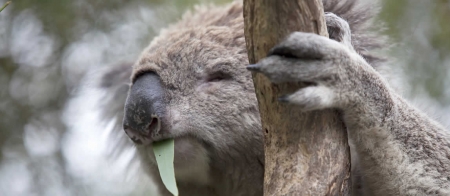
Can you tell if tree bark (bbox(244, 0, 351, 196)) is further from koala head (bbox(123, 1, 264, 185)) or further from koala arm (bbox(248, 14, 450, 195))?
koala head (bbox(123, 1, 264, 185))

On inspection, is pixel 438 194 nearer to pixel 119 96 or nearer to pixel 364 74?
pixel 364 74

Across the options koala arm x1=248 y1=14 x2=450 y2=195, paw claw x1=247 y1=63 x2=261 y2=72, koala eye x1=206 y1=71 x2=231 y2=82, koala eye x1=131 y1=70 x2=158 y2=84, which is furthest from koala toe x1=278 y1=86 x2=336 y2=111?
koala eye x1=131 y1=70 x2=158 y2=84

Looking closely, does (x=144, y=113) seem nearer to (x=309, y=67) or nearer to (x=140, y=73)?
(x=140, y=73)

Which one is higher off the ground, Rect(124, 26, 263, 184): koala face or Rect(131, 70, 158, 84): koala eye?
Rect(131, 70, 158, 84): koala eye

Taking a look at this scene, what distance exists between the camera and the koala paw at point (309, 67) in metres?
1.71

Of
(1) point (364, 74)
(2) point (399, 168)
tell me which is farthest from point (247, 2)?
(2) point (399, 168)

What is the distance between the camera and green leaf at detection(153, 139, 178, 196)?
2.28 metres

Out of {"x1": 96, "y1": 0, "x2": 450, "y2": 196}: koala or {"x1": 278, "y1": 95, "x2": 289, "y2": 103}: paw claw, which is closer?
{"x1": 278, "y1": 95, "x2": 289, "y2": 103}: paw claw

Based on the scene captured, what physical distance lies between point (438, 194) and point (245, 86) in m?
0.95

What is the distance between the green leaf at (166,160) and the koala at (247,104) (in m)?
0.03

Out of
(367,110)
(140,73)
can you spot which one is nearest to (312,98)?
(367,110)

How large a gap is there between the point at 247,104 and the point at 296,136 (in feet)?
2.78

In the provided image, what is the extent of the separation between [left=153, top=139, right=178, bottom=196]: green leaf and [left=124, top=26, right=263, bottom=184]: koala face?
0.10 ft

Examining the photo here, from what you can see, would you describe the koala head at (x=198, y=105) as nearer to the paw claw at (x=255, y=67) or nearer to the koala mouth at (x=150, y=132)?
the koala mouth at (x=150, y=132)
